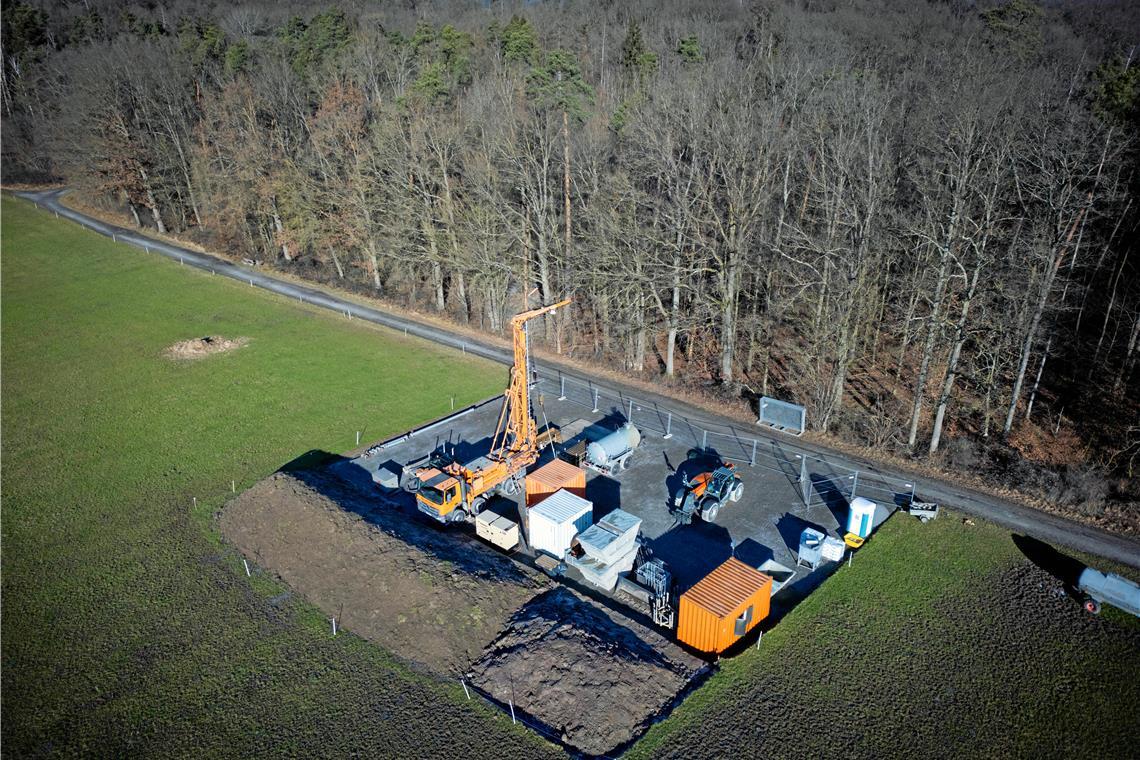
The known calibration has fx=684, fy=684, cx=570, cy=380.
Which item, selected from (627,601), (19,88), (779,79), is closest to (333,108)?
(779,79)

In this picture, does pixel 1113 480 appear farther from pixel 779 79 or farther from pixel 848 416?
pixel 779 79

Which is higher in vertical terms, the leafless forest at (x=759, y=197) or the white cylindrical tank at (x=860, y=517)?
the leafless forest at (x=759, y=197)

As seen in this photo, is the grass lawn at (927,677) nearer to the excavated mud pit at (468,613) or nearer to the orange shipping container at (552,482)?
the excavated mud pit at (468,613)

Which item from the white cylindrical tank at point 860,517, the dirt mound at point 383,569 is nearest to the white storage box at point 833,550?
the white cylindrical tank at point 860,517

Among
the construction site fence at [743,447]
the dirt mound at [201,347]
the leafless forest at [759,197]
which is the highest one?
the leafless forest at [759,197]

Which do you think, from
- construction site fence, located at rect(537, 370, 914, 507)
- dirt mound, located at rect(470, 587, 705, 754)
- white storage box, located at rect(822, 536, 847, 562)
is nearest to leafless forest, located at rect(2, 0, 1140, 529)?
construction site fence, located at rect(537, 370, 914, 507)

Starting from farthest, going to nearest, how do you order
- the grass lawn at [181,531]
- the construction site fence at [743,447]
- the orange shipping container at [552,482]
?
1. the construction site fence at [743,447]
2. the orange shipping container at [552,482]
3. the grass lawn at [181,531]
